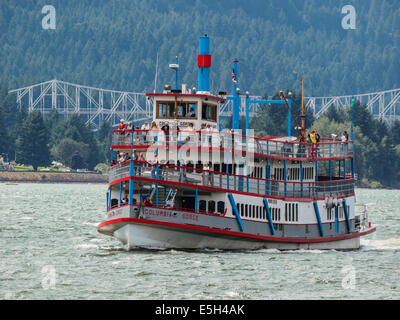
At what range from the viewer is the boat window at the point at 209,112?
47.5m

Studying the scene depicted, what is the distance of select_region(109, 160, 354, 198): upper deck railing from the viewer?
137ft

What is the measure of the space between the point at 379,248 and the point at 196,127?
13211mm

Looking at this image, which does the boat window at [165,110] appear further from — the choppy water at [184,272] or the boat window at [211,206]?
the choppy water at [184,272]

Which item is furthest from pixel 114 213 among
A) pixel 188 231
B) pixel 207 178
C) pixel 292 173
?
pixel 292 173

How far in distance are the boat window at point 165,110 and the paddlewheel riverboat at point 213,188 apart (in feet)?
0.17

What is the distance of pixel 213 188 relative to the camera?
42906mm

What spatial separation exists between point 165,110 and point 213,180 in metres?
5.96

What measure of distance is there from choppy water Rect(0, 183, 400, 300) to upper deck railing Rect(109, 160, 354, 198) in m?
3.08

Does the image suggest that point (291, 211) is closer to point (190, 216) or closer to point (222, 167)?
point (222, 167)

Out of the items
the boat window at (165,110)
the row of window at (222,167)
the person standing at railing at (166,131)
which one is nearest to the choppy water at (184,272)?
the row of window at (222,167)
